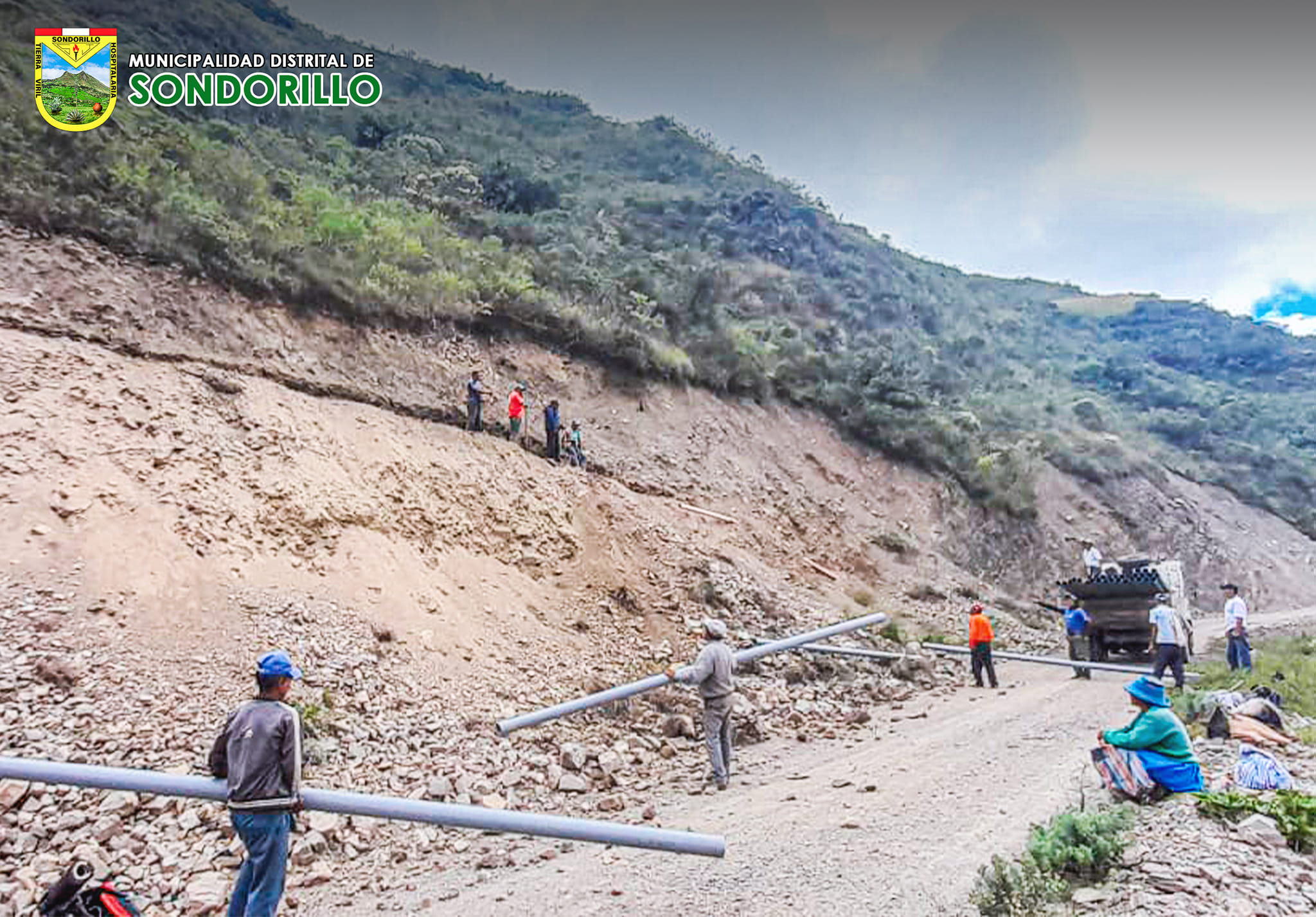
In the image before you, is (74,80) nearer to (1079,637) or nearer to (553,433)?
(553,433)

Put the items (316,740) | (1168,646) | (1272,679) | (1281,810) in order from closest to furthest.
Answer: (1281,810), (316,740), (1168,646), (1272,679)

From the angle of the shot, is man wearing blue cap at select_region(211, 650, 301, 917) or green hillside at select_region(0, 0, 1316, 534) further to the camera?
green hillside at select_region(0, 0, 1316, 534)

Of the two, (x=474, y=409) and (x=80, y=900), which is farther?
(x=474, y=409)

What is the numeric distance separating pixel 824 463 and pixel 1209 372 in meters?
58.4

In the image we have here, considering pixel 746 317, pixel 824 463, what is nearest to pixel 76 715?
pixel 824 463

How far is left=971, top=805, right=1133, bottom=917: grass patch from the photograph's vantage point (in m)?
4.29

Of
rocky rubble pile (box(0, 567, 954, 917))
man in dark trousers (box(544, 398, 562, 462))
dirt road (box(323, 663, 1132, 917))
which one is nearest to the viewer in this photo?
dirt road (box(323, 663, 1132, 917))

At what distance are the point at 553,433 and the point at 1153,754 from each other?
37.4 feet

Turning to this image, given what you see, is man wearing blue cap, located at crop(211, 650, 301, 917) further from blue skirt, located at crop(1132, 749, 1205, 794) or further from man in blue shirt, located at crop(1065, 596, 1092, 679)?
man in blue shirt, located at crop(1065, 596, 1092, 679)

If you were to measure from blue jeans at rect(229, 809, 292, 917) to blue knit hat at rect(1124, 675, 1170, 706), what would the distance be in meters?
5.71

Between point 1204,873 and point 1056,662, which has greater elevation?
point 1204,873

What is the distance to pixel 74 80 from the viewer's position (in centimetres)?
1484

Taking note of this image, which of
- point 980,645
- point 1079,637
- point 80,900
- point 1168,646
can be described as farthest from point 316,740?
point 1079,637

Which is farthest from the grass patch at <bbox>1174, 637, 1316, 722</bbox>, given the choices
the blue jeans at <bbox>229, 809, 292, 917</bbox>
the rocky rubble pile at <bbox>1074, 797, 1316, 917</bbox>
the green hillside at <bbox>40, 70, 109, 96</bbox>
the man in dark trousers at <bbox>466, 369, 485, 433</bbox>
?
the green hillside at <bbox>40, 70, 109, 96</bbox>
